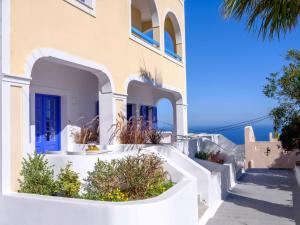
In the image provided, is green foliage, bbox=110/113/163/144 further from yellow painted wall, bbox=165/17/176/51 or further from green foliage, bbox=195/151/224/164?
yellow painted wall, bbox=165/17/176/51

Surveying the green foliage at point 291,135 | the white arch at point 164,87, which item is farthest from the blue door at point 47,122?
the green foliage at point 291,135

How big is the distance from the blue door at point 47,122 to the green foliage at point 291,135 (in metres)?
9.17

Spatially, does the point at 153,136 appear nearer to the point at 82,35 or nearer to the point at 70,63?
the point at 70,63

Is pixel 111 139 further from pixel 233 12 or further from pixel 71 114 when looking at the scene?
pixel 233 12

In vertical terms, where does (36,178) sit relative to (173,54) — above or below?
below

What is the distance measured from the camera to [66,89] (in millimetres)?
11008

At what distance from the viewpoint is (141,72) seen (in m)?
12.5

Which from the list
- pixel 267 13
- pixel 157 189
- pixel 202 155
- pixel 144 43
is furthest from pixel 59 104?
pixel 267 13

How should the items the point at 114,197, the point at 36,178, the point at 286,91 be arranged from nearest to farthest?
1. the point at 114,197
2. the point at 36,178
3. the point at 286,91

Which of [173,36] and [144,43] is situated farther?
[173,36]

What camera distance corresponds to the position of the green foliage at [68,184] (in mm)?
6551

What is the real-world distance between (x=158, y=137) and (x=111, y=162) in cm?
434

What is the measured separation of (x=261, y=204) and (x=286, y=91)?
4.50 m

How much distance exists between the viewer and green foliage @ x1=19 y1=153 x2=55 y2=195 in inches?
254
